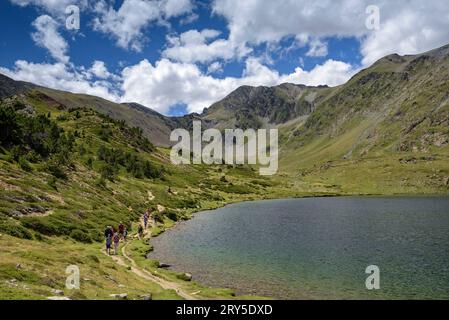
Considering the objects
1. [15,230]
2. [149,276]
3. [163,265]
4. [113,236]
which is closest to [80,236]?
[113,236]

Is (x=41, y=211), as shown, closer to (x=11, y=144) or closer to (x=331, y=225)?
(x=11, y=144)

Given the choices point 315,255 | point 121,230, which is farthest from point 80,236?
point 315,255

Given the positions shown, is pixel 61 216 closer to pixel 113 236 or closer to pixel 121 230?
pixel 121 230

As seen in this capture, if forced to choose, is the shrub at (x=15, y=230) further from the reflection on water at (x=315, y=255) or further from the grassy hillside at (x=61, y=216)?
the reflection on water at (x=315, y=255)

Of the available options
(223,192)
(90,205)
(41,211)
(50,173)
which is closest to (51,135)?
(50,173)

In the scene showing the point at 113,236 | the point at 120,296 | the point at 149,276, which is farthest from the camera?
the point at 113,236

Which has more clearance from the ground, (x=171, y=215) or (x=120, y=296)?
(x=171, y=215)

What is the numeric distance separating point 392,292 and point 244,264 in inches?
735

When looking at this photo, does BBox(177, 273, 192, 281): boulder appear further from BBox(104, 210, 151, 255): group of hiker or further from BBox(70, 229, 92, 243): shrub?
BBox(70, 229, 92, 243): shrub

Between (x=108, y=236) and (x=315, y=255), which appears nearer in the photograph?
(x=108, y=236)

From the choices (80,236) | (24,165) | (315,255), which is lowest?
(315,255)

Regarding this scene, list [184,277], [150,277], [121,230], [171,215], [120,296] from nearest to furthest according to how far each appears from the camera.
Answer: [120,296]
[150,277]
[184,277]
[121,230]
[171,215]

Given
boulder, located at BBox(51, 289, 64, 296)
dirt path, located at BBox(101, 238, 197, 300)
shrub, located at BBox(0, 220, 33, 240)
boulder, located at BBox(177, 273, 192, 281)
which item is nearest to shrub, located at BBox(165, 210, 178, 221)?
dirt path, located at BBox(101, 238, 197, 300)
